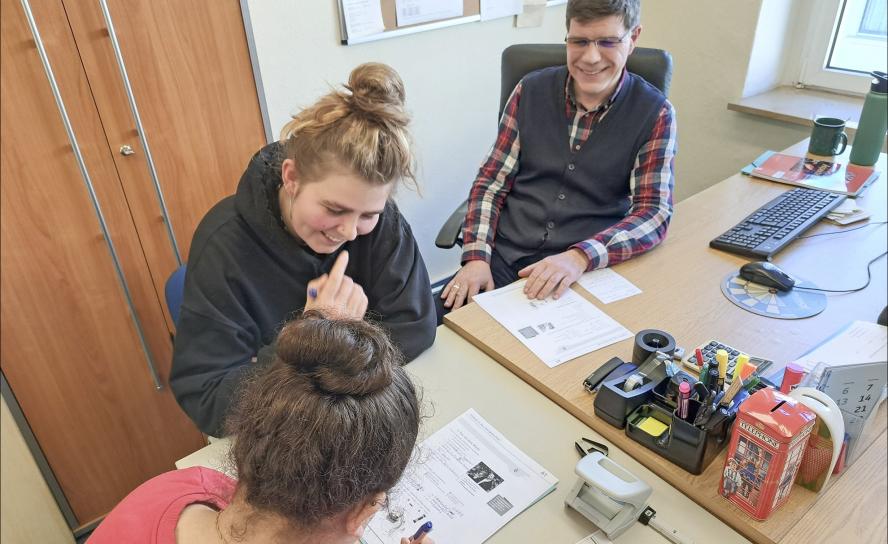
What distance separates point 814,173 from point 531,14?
3.97ft

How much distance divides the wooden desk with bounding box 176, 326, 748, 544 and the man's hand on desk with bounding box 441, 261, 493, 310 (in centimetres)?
30

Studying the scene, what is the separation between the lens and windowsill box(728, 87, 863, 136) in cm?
122

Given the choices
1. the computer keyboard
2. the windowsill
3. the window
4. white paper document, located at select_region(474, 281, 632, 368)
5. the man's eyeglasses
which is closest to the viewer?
the window

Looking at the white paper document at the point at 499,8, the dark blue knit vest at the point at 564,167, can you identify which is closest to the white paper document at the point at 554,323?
the dark blue knit vest at the point at 564,167

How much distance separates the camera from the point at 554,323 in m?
1.18

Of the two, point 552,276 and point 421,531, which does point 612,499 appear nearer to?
point 421,531

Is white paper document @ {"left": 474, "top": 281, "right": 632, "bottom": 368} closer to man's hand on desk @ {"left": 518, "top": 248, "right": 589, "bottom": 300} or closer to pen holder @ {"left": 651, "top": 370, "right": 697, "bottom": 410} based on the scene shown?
man's hand on desk @ {"left": 518, "top": 248, "right": 589, "bottom": 300}

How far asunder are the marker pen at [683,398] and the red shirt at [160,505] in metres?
0.61

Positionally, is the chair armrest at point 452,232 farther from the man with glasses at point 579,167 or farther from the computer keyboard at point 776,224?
the computer keyboard at point 776,224

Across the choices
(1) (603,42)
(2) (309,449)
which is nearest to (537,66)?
(1) (603,42)

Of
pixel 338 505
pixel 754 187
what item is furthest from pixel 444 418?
pixel 754 187

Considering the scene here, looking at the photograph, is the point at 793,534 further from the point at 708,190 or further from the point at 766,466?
the point at 708,190

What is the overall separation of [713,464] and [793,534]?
131mm

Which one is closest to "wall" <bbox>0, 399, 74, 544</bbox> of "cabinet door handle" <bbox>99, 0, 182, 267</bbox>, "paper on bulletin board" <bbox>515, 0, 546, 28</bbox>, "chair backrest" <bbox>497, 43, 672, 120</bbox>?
"cabinet door handle" <bbox>99, 0, 182, 267</bbox>
